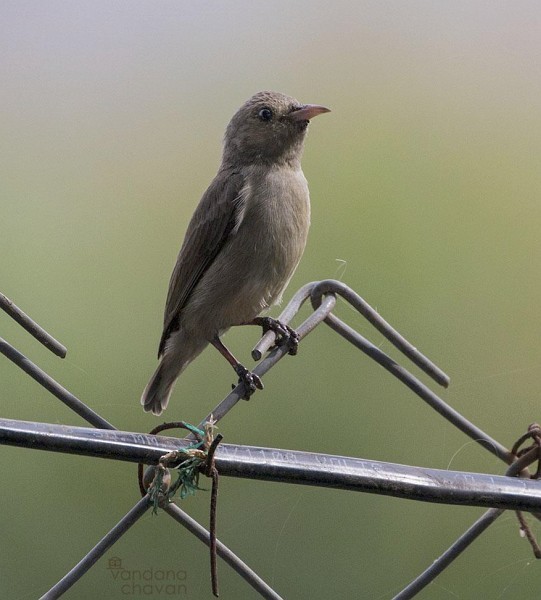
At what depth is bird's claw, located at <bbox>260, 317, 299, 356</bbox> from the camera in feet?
7.66

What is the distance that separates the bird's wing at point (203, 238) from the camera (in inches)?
128

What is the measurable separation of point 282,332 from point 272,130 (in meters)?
1.01

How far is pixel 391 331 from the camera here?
2.31m

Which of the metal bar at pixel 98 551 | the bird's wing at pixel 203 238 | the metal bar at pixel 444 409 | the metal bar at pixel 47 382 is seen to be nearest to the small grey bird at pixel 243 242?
the bird's wing at pixel 203 238

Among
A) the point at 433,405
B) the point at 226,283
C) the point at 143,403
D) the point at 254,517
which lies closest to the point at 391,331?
the point at 433,405

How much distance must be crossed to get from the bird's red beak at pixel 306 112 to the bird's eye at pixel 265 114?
0.09 meters

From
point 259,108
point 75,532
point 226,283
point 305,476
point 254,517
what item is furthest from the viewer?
point 259,108

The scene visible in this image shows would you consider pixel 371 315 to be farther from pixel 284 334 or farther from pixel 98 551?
pixel 98 551

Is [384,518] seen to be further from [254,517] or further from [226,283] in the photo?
[226,283]

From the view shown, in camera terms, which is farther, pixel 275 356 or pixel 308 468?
pixel 275 356

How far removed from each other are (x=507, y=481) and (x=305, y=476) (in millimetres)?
341

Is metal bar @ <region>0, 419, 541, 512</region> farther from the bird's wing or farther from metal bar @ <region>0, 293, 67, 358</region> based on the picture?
the bird's wing

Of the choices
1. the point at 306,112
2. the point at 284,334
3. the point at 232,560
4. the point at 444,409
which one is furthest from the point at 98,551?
the point at 306,112

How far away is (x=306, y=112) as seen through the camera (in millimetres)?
3312
